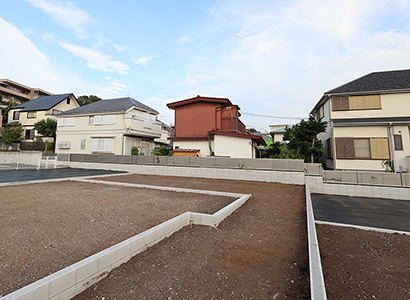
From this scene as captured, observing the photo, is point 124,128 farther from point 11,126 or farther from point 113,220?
point 11,126

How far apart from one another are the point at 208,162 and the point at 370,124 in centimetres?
1090

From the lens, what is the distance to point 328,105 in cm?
1404

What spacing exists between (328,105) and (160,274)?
53.2 ft

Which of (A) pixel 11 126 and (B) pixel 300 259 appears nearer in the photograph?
(B) pixel 300 259

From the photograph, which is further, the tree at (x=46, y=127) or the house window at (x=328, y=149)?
the tree at (x=46, y=127)

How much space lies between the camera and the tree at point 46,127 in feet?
74.7

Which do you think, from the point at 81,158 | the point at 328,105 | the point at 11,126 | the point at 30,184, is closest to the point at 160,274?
the point at 30,184

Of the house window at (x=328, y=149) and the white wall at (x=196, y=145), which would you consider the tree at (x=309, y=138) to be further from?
the white wall at (x=196, y=145)

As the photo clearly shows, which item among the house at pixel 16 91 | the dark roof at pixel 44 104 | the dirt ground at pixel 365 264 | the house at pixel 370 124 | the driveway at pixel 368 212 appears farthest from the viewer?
the house at pixel 16 91

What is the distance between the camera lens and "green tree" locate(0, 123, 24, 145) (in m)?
23.3

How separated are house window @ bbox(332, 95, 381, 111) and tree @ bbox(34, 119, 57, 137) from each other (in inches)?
1198

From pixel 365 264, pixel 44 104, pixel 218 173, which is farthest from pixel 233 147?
pixel 44 104

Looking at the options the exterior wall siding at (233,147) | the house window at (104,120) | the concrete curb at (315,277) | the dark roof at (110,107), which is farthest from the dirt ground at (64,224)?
the dark roof at (110,107)

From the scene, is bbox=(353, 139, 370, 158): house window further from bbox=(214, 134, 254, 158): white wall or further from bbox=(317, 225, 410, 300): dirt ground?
bbox=(317, 225, 410, 300): dirt ground
